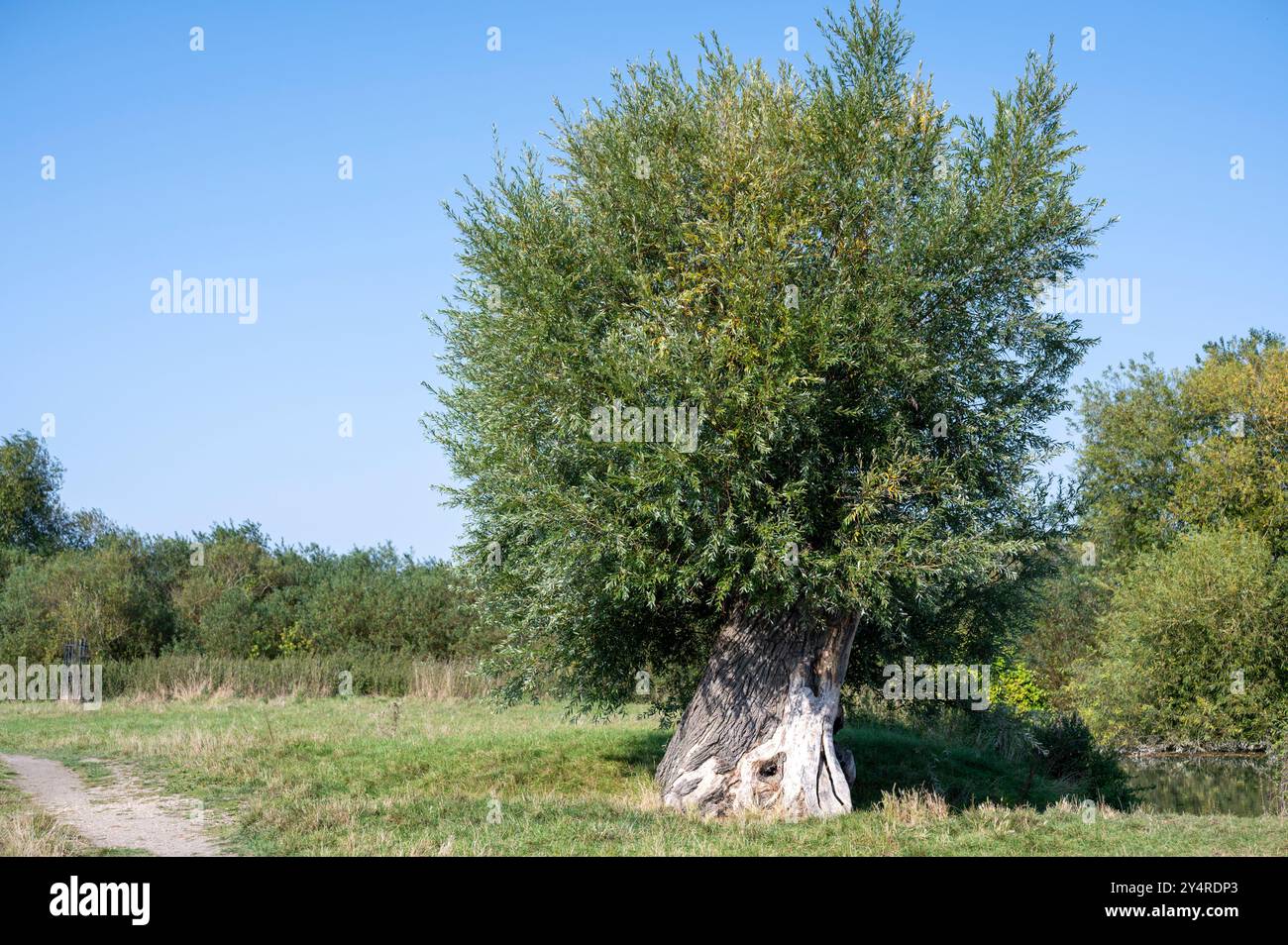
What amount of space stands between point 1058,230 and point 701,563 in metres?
7.72

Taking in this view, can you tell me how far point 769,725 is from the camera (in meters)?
17.2

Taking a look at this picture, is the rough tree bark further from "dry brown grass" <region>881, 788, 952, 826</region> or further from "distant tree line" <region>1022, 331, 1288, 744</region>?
"distant tree line" <region>1022, 331, 1288, 744</region>

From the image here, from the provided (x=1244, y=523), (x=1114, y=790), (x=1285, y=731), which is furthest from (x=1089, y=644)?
(x=1114, y=790)

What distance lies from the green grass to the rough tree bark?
0.81 meters

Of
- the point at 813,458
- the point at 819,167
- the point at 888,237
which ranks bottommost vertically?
the point at 813,458

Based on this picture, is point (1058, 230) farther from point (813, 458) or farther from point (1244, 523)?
point (1244, 523)

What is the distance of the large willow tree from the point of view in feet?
47.9

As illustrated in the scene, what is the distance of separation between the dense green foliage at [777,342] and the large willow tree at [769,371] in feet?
0.17

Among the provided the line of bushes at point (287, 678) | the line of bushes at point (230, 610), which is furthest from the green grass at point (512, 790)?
the line of bushes at point (230, 610)

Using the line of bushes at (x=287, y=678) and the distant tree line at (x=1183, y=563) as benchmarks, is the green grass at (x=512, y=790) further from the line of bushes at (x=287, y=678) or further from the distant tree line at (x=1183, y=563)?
the distant tree line at (x=1183, y=563)

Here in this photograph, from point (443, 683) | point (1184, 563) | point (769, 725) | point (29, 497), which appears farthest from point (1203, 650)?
point (29, 497)

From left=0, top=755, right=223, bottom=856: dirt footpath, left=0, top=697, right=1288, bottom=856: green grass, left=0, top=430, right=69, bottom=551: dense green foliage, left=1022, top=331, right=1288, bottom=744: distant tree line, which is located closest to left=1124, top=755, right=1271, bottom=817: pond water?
left=1022, top=331, right=1288, bottom=744: distant tree line

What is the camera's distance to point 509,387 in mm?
16531

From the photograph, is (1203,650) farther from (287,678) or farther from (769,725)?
(287,678)
